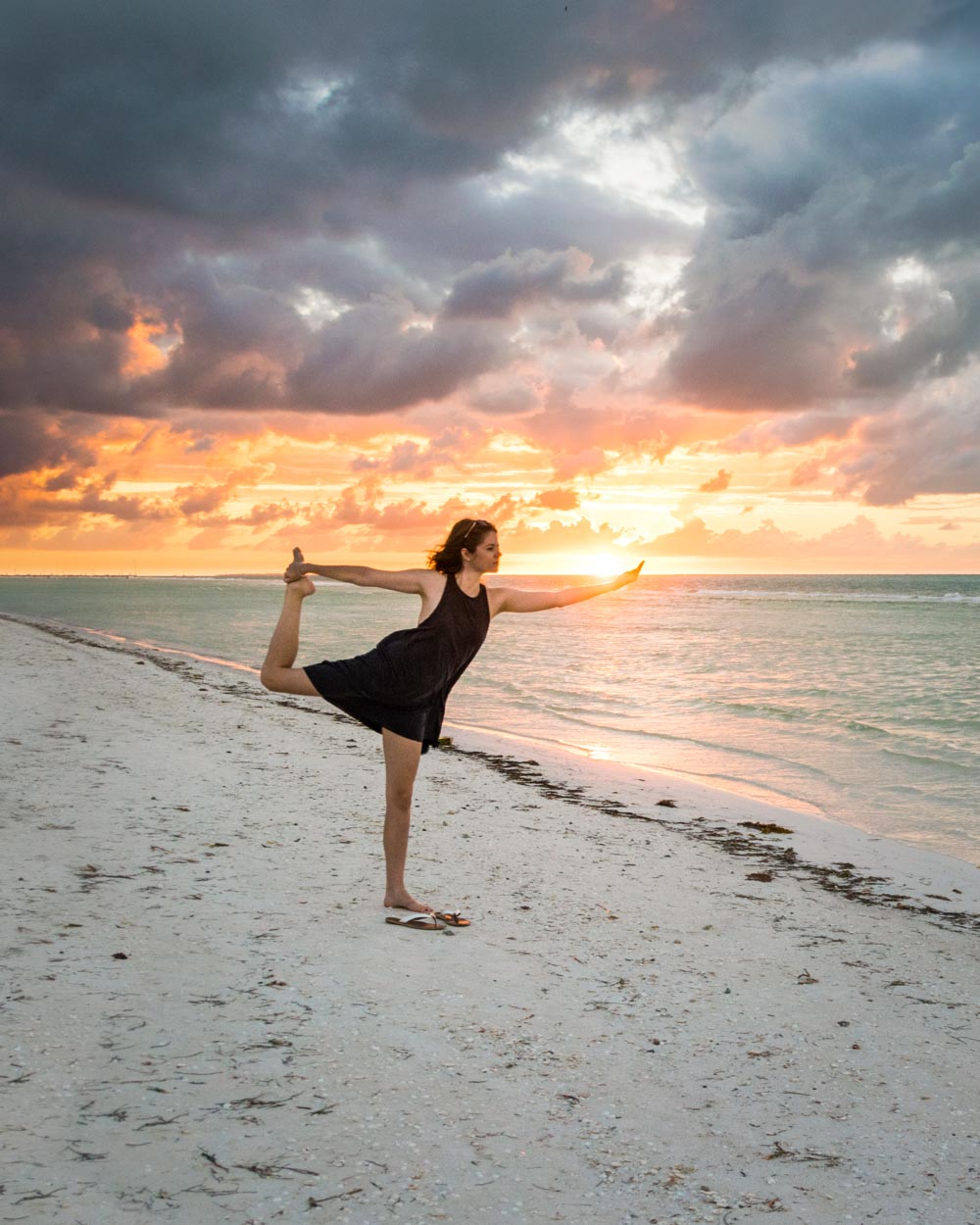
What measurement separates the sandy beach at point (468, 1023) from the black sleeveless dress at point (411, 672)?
1143 millimetres

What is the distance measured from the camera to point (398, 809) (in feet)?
16.7

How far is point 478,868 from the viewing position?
620 cm

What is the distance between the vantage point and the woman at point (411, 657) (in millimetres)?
4742

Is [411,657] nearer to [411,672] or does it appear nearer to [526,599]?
[411,672]

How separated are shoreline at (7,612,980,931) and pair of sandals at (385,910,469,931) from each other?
2.80m

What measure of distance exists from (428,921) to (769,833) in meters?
4.45

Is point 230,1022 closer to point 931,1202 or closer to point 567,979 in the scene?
point 567,979

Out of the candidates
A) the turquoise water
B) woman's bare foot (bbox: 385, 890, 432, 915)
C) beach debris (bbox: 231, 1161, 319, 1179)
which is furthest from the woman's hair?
the turquoise water

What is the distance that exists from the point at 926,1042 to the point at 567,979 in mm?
1586

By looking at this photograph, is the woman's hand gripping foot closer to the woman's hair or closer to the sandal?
the woman's hair

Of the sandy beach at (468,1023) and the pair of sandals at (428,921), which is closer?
the sandy beach at (468,1023)

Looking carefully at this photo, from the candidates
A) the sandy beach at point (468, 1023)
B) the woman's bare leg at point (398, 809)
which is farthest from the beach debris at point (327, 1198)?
the woman's bare leg at point (398, 809)

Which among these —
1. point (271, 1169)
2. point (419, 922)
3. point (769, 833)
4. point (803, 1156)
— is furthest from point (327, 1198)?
point (769, 833)

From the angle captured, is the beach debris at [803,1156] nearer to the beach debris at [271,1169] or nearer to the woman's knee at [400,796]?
the beach debris at [271,1169]
